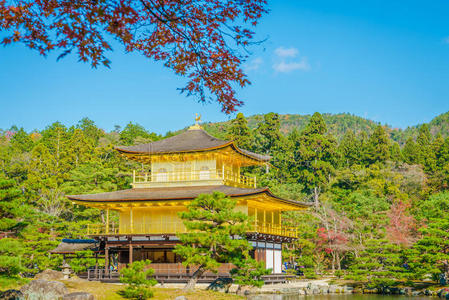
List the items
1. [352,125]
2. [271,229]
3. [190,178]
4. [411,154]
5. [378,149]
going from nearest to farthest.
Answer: [271,229] → [190,178] → [378,149] → [411,154] → [352,125]

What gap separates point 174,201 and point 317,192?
2694 cm

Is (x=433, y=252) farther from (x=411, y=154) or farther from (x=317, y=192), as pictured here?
(x=411, y=154)

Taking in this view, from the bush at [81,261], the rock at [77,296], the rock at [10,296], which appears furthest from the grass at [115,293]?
the bush at [81,261]

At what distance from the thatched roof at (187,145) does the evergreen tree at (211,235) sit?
5.92 metres

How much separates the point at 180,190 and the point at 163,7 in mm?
19062

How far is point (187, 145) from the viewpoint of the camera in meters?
25.6

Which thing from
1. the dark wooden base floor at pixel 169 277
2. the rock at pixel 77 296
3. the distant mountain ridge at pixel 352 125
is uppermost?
the distant mountain ridge at pixel 352 125

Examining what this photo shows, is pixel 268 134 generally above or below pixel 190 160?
above

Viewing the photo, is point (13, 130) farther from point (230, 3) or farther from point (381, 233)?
point (230, 3)

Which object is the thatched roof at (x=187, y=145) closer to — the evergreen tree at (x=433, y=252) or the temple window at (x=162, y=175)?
the temple window at (x=162, y=175)

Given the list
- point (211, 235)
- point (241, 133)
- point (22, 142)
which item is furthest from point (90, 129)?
point (211, 235)

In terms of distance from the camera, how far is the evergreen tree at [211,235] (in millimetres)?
17312

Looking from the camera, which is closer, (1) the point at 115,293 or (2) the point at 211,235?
(1) the point at 115,293

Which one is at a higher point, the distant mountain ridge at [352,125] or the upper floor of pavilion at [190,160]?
the distant mountain ridge at [352,125]
